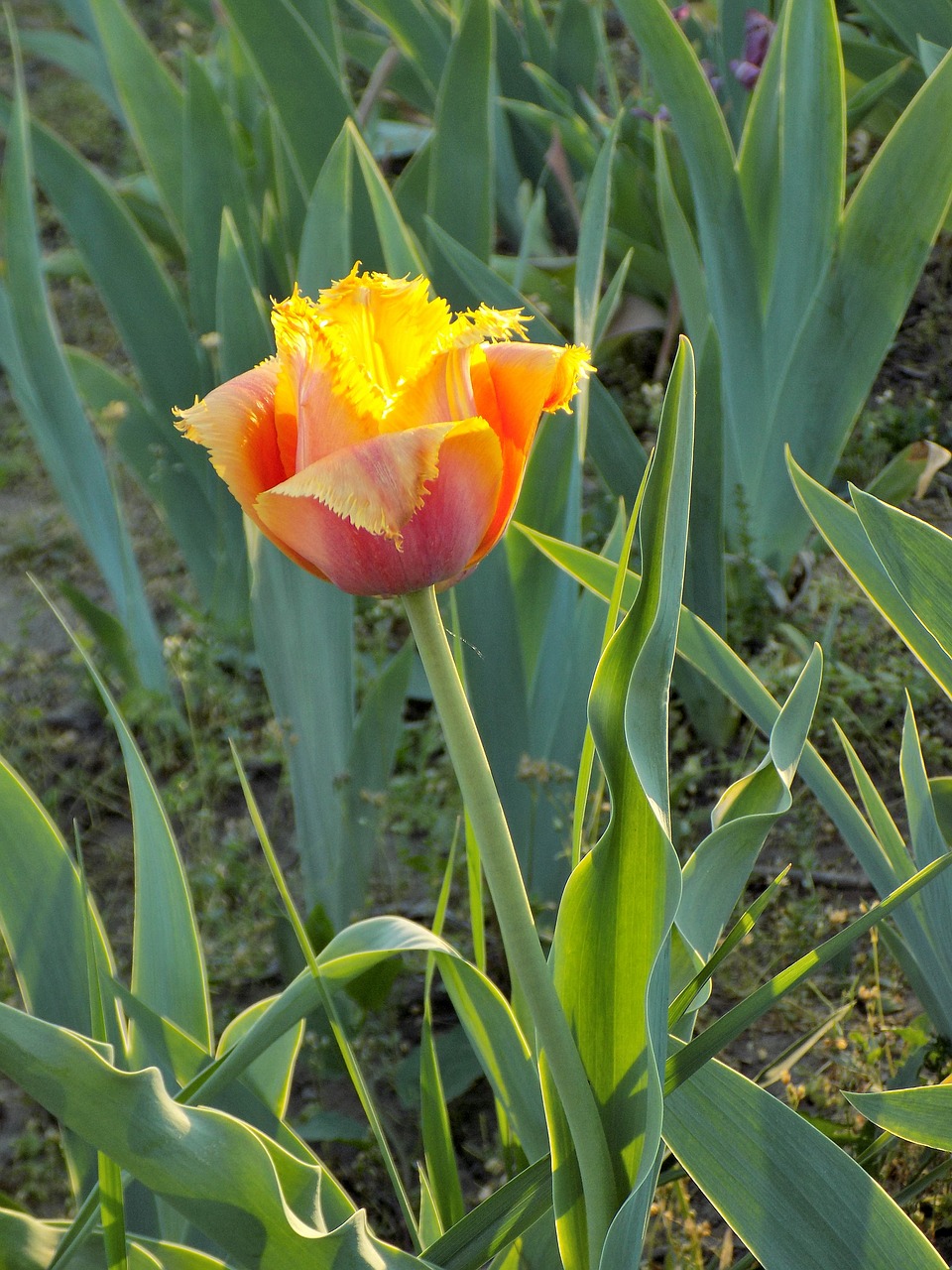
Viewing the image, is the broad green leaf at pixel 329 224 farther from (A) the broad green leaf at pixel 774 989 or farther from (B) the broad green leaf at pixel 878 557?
(A) the broad green leaf at pixel 774 989

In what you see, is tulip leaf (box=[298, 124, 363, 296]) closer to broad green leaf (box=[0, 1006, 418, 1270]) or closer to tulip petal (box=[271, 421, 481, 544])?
tulip petal (box=[271, 421, 481, 544])

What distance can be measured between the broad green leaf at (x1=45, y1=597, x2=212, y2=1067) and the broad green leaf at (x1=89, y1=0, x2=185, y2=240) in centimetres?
158

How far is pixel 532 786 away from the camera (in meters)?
1.38

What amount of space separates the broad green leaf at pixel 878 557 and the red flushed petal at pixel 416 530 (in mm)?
370

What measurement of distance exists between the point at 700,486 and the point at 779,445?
Answer: 0.74ft

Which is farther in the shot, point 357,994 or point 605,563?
point 357,994

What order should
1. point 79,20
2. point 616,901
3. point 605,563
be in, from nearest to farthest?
1. point 616,901
2. point 605,563
3. point 79,20

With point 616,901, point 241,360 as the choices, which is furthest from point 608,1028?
point 241,360

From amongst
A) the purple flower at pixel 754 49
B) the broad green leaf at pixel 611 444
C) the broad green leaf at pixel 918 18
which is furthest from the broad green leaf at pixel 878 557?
the purple flower at pixel 754 49

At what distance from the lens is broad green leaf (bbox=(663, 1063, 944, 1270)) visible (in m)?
0.72

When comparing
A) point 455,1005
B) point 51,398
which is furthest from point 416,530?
point 51,398

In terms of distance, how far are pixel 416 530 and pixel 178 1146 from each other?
0.34m

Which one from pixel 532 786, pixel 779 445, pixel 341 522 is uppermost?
pixel 341 522

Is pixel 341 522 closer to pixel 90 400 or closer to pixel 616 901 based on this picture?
pixel 616 901
